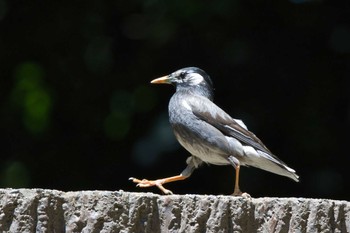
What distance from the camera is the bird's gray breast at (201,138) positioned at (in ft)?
13.8

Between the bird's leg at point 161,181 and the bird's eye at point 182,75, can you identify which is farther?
the bird's eye at point 182,75

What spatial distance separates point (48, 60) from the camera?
5.80m

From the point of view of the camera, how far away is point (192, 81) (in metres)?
4.64

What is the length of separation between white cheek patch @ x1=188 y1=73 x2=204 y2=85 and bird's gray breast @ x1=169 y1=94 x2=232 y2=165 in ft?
0.96

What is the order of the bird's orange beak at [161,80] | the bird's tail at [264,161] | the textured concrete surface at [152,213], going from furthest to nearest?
the bird's orange beak at [161,80] < the bird's tail at [264,161] < the textured concrete surface at [152,213]

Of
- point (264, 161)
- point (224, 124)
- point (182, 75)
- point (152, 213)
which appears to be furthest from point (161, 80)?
point (152, 213)

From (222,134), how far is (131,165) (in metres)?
1.60

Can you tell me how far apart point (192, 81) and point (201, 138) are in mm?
Answer: 501

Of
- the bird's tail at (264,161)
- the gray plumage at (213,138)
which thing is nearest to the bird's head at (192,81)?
the gray plumage at (213,138)

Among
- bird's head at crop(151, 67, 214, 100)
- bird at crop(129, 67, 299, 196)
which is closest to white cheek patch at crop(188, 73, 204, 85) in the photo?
bird's head at crop(151, 67, 214, 100)

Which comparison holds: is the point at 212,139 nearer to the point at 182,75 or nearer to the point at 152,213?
the point at 182,75

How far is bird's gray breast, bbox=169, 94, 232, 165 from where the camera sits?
4.21 m

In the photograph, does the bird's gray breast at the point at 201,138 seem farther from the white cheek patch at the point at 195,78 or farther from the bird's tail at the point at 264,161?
the white cheek patch at the point at 195,78

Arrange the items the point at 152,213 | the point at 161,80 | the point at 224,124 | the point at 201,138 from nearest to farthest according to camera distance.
A: the point at 152,213 < the point at 201,138 < the point at 224,124 < the point at 161,80
